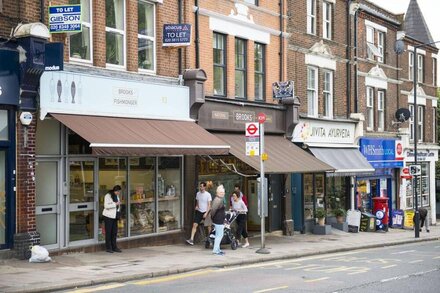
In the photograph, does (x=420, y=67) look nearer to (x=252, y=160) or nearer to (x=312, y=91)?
(x=312, y=91)

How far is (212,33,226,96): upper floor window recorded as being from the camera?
72.1 ft

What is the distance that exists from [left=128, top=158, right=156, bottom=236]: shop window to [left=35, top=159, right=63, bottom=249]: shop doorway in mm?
2608

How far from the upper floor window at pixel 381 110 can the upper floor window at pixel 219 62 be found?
1314 cm

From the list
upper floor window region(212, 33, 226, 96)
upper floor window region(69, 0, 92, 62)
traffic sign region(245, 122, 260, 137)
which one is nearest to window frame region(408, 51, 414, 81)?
upper floor window region(212, 33, 226, 96)

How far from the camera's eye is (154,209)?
19.2 m

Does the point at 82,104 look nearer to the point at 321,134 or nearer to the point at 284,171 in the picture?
the point at 284,171

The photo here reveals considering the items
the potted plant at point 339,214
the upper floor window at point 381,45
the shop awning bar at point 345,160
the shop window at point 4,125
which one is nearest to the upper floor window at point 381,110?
the upper floor window at point 381,45

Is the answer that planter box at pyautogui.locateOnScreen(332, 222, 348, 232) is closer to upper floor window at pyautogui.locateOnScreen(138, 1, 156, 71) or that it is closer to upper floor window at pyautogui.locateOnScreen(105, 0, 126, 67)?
upper floor window at pyautogui.locateOnScreen(138, 1, 156, 71)

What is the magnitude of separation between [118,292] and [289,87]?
45.5 feet

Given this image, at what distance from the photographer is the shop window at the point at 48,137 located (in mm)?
15927

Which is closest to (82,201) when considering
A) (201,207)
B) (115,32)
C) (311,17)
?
(201,207)

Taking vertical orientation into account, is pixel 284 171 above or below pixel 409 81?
below

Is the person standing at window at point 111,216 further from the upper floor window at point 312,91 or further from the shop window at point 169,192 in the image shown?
the upper floor window at point 312,91

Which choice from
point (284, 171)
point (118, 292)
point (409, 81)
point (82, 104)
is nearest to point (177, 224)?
point (284, 171)
